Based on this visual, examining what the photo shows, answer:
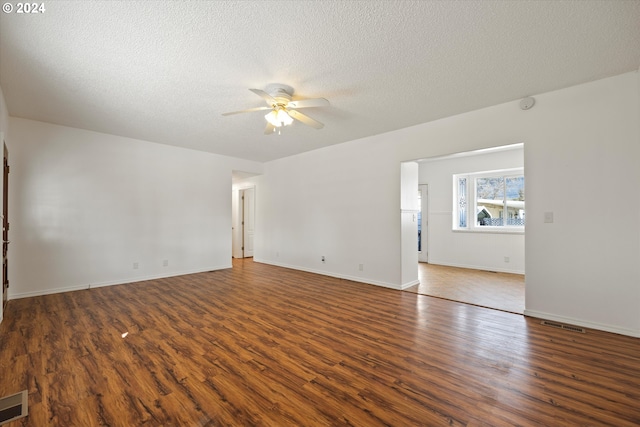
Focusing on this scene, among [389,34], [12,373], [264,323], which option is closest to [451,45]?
[389,34]

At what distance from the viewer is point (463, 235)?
6469mm

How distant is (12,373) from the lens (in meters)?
2.08

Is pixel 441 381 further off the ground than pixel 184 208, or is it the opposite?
pixel 184 208

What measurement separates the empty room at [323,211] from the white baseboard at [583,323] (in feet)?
0.04

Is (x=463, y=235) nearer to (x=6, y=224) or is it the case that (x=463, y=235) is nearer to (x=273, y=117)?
(x=273, y=117)

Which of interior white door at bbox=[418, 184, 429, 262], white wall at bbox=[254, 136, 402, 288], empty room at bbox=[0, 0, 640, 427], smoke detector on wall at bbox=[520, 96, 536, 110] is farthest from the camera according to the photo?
interior white door at bbox=[418, 184, 429, 262]

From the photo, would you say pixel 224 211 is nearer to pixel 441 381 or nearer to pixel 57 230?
pixel 57 230

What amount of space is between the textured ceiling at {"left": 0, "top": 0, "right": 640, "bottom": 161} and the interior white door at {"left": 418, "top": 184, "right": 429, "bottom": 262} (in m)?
3.61

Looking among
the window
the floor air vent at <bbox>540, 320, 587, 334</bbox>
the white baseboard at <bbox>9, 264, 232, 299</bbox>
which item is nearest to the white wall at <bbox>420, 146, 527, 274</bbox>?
the window

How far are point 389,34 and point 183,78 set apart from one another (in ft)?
6.97

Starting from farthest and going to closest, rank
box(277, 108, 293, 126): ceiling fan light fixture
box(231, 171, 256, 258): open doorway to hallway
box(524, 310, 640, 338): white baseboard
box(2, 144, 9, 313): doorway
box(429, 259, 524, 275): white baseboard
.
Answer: box(231, 171, 256, 258): open doorway to hallway → box(429, 259, 524, 275): white baseboard → box(2, 144, 9, 313): doorway → box(277, 108, 293, 126): ceiling fan light fixture → box(524, 310, 640, 338): white baseboard

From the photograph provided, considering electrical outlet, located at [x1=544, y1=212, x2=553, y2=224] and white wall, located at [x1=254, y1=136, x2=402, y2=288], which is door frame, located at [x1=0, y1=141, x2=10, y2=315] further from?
electrical outlet, located at [x1=544, y1=212, x2=553, y2=224]

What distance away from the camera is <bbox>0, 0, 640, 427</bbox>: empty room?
6.11 ft

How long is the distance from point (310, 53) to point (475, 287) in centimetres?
447
